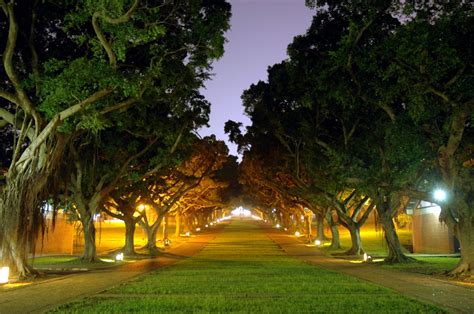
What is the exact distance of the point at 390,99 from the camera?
1714 cm

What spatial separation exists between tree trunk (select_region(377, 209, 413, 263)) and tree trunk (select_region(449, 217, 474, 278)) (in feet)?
18.0

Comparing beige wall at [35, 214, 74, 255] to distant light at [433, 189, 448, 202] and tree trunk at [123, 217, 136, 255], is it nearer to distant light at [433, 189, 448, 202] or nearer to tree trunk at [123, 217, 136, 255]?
tree trunk at [123, 217, 136, 255]

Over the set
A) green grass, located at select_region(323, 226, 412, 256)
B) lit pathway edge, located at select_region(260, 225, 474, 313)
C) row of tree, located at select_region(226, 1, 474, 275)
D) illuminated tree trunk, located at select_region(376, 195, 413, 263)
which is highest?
row of tree, located at select_region(226, 1, 474, 275)

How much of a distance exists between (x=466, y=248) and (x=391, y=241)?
21.1ft

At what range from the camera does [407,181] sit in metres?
19.5

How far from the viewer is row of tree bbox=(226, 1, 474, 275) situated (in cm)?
1471

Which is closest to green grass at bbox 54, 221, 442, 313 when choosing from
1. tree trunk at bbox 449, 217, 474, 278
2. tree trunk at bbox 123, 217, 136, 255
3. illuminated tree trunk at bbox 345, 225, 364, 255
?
tree trunk at bbox 449, 217, 474, 278

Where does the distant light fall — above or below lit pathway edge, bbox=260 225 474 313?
above

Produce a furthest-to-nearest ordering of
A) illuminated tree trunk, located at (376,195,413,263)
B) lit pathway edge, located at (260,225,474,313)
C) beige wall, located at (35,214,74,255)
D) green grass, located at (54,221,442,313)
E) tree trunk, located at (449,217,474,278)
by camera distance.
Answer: beige wall, located at (35,214,74,255) < illuminated tree trunk, located at (376,195,413,263) < tree trunk, located at (449,217,474,278) < lit pathway edge, located at (260,225,474,313) < green grass, located at (54,221,442,313)

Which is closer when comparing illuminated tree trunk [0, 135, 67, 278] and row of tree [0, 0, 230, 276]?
row of tree [0, 0, 230, 276]

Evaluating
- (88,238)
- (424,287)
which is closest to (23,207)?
(88,238)

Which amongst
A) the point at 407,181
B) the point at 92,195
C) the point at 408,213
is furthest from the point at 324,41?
the point at 408,213

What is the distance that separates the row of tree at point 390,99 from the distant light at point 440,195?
8.1 inches

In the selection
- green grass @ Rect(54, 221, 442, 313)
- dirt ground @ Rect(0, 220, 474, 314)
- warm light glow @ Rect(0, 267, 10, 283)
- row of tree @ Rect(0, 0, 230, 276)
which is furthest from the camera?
warm light glow @ Rect(0, 267, 10, 283)
